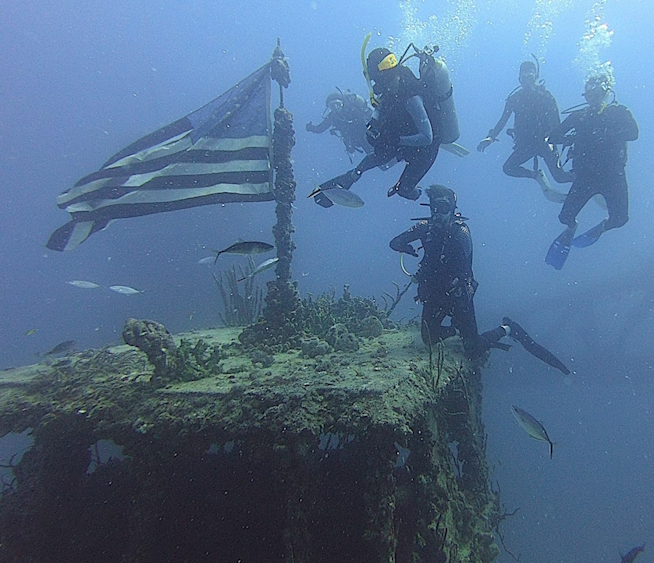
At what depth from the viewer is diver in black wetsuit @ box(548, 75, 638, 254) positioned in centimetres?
749

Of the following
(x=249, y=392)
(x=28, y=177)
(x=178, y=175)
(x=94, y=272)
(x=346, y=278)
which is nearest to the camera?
(x=249, y=392)

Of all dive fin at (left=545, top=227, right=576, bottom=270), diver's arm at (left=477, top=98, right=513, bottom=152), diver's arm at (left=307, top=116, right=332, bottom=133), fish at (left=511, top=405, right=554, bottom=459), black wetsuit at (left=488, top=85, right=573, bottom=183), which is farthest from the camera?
diver's arm at (left=307, top=116, right=332, bottom=133)

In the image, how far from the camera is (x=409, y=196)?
259 inches

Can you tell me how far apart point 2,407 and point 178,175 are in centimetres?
372

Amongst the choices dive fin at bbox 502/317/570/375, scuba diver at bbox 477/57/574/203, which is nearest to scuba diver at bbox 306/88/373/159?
scuba diver at bbox 477/57/574/203

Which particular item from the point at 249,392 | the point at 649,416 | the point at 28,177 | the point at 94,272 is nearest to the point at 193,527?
the point at 249,392

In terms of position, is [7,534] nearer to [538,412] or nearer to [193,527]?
[193,527]

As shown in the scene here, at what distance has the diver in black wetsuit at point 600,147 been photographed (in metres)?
7.49

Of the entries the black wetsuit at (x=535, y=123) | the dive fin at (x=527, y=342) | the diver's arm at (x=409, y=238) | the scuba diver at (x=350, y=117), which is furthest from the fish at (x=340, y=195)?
the scuba diver at (x=350, y=117)

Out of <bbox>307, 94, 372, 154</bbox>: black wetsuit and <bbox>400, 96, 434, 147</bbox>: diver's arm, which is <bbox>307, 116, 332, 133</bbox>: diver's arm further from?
<bbox>400, 96, 434, 147</bbox>: diver's arm

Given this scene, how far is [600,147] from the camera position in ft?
25.2

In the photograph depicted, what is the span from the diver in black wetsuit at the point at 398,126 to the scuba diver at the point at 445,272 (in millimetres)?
725

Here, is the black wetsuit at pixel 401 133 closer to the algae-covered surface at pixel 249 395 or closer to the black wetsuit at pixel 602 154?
the algae-covered surface at pixel 249 395

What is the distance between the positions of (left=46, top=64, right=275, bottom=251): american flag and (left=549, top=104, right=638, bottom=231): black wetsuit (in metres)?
6.57
